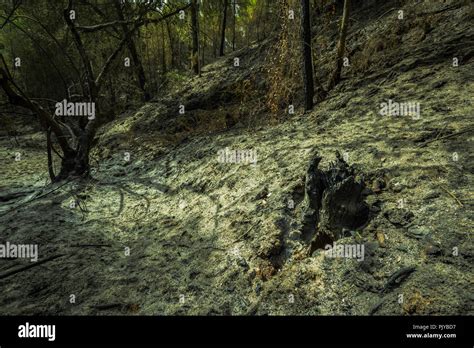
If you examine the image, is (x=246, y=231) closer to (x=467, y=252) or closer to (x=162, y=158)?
(x=467, y=252)

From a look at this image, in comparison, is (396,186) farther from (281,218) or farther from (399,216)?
(281,218)

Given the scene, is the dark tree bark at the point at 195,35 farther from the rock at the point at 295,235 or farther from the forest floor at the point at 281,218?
the rock at the point at 295,235

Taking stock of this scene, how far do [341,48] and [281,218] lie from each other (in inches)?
192

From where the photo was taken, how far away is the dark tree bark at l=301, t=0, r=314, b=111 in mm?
6692

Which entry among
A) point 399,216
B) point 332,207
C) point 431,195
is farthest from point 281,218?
point 431,195

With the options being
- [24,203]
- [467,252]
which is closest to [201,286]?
[467,252]

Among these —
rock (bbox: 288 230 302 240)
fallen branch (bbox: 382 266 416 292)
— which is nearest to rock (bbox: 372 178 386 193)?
rock (bbox: 288 230 302 240)

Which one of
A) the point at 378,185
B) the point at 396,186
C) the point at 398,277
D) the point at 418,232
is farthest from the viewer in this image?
the point at 378,185

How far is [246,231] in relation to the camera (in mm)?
4180

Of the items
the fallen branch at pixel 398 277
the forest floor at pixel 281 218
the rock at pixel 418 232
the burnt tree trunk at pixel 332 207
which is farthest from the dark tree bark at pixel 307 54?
the fallen branch at pixel 398 277

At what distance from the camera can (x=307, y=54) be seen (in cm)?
693

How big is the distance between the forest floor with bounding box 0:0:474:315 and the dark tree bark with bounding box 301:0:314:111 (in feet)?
1.30

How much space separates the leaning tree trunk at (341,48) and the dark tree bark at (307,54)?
2.17 ft
